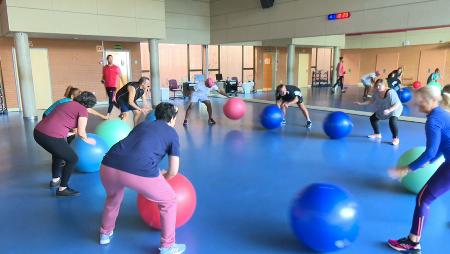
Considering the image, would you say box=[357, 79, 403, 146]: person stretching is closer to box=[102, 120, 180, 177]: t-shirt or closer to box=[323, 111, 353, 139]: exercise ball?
box=[323, 111, 353, 139]: exercise ball

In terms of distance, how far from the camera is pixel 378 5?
28.0ft

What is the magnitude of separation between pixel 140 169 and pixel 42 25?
28.4 ft

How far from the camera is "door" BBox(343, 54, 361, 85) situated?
2200 centimetres

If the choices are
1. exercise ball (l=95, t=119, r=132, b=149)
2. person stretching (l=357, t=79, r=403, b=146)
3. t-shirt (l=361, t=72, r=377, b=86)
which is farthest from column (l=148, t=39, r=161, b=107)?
person stretching (l=357, t=79, r=403, b=146)

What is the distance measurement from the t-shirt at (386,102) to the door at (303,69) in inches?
542

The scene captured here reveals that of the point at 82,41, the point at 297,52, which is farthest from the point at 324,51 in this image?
the point at 82,41

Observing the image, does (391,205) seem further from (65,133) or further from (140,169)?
(65,133)

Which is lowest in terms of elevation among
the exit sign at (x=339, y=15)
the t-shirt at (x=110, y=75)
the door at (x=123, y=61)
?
the t-shirt at (x=110, y=75)

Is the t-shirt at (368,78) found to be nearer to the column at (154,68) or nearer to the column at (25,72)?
the column at (154,68)

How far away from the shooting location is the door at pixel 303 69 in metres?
19.2

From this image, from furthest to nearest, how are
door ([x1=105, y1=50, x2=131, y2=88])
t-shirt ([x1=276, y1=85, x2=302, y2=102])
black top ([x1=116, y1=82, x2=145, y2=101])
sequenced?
door ([x1=105, y1=50, x2=131, y2=88]), t-shirt ([x1=276, y1=85, x2=302, y2=102]), black top ([x1=116, y1=82, x2=145, y2=101])

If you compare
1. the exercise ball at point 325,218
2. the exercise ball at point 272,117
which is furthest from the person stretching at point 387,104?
the exercise ball at point 325,218

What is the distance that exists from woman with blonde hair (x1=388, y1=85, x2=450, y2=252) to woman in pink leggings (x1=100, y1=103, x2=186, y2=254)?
72.9 inches

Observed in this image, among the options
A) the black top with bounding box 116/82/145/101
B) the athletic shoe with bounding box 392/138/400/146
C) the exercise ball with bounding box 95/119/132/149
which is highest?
the black top with bounding box 116/82/145/101
